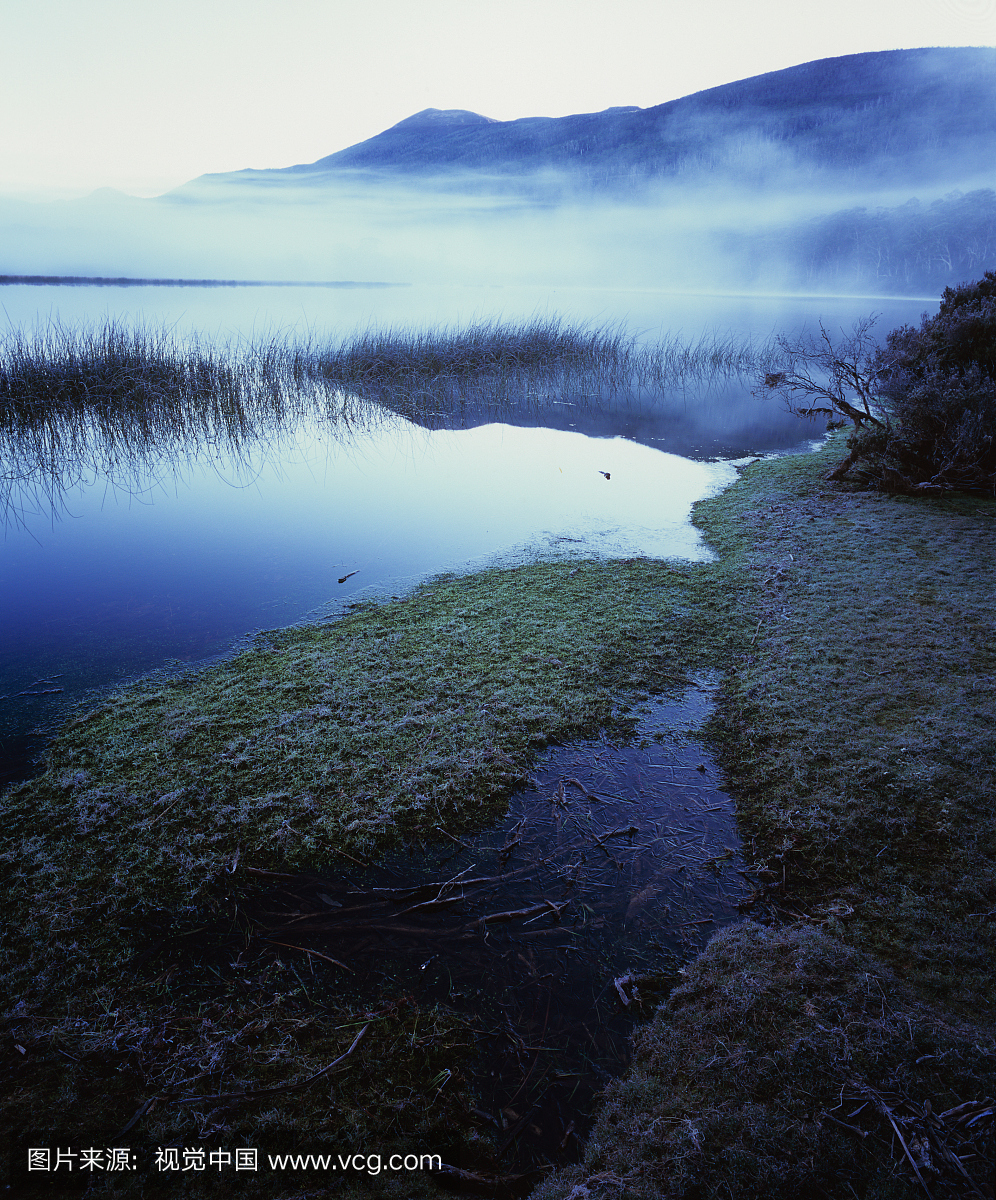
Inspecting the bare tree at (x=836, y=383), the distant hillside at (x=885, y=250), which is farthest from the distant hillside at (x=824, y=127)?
the bare tree at (x=836, y=383)

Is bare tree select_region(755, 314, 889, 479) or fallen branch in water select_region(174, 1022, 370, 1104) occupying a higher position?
bare tree select_region(755, 314, 889, 479)

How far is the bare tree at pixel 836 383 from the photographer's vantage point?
7980 mm

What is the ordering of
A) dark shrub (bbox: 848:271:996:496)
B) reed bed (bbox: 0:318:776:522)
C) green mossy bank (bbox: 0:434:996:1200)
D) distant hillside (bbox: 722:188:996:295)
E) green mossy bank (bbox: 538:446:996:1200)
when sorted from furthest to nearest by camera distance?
1. distant hillside (bbox: 722:188:996:295)
2. reed bed (bbox: 0:318:776:522)
3. dark shrub (bbox: 848:271:996:496)
4. green mossy bank (bbox: 0:434:996:1200)
5. green mossy bank (bbox: 538:446:996:1200)

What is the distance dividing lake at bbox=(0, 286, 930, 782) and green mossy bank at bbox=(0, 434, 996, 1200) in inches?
25.6

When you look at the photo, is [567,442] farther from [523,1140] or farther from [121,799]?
[523,1140]

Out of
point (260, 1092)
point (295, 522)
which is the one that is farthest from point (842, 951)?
point (295, 522)

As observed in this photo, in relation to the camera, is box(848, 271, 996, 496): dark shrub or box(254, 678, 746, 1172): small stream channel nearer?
box(254, 678, 746, 1172): small stream channel

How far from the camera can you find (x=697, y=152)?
190375 mm

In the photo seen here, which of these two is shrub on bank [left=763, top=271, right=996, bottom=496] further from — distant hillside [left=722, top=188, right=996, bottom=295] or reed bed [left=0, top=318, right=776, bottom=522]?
distant hillside [left=722, top=188, right=996, bottom=295]

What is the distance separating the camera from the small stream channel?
5.72ft

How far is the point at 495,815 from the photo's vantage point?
270cm

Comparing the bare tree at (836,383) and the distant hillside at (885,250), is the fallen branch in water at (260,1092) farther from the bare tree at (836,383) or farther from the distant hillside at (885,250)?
the distant hillside at (885,250)

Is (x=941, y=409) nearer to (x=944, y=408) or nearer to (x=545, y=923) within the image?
(x=944, y=408)

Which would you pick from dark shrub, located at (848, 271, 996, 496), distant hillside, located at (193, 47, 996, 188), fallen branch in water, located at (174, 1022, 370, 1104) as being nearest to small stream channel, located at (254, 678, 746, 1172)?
fallen branch in water, located at (174, 1022, 370, 1104)
